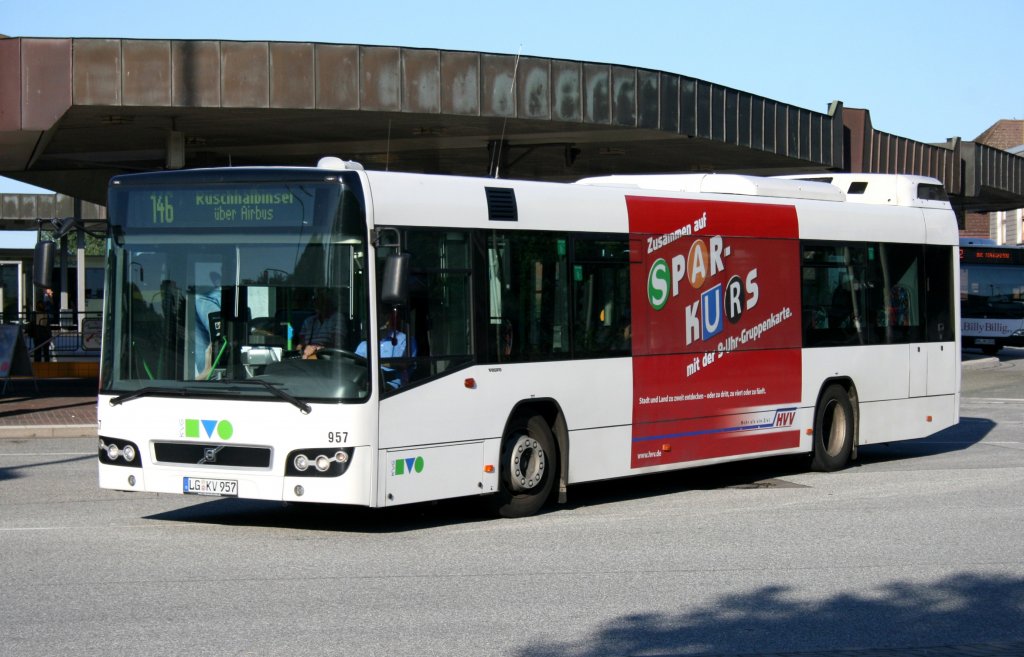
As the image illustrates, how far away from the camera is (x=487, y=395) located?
11047 mm

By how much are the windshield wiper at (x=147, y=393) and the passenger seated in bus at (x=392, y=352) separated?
138 centimetres

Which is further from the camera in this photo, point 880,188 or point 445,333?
point 880,188

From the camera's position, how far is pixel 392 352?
33.9 feet

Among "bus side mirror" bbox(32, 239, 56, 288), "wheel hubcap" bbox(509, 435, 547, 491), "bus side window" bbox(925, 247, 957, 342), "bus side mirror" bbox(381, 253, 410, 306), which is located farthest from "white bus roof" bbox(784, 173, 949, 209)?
"bus side mirror" bbox(32, 239, 56, 288)

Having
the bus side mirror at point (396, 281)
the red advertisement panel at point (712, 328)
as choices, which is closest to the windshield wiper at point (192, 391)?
the bus side mirror at point (396, 281)

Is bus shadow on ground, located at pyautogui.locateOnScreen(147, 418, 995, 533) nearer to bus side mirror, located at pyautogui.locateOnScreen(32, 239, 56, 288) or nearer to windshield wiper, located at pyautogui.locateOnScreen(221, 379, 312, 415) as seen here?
windshield wiper, located at pyautogui.locateOnScreen(221, 379, 312, 415)

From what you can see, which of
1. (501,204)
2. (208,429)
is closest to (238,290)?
(208,429)

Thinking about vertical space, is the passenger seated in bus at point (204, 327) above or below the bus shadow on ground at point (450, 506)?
above

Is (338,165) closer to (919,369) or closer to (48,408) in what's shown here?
(919,369)

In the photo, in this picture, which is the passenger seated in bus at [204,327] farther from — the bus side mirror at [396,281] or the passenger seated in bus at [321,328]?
the bus side mirror at [396,281]

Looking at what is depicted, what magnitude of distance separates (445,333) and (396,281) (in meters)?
1.10

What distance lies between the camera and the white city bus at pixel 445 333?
10078 mm

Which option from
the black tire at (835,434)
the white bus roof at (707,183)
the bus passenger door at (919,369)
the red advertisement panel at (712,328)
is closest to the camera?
the red advertisement panel at (712,328)

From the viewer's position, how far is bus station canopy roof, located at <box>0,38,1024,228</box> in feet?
67.9
